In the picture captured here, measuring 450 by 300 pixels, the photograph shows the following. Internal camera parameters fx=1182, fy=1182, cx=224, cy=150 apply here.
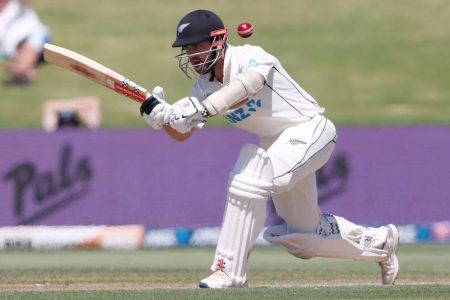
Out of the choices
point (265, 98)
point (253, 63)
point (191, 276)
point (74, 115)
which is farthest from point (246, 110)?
point (74, 115)

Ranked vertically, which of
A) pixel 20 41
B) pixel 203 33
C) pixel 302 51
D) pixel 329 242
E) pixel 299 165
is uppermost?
pixel 20 41

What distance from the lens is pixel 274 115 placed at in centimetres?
609

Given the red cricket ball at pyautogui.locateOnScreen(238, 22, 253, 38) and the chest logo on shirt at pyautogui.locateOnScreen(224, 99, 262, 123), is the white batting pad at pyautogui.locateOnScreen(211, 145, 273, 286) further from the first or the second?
the red cricket ball at pyautogui.locateOnScreen(238, 22, 253, 38)

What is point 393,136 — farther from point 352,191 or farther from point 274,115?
point 274,115

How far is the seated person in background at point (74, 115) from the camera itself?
1255 centimetres

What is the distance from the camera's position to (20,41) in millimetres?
14922

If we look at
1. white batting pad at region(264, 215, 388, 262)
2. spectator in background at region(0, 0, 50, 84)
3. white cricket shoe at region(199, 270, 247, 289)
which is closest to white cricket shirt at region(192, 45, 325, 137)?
white batting pad at region(264, 215, 388, 262)

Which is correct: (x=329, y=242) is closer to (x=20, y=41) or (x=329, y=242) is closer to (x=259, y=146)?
(x=259, y=146)

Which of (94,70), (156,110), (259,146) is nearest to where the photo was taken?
(156,110)

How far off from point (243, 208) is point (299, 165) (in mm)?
409

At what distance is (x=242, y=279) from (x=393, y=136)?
5644mm

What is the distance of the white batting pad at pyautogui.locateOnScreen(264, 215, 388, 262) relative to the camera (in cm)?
620

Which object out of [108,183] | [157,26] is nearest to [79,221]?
[108,183]

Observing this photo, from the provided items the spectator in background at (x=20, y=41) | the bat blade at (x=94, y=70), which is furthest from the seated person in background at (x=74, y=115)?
the bat blade at (x=94, y=70)
